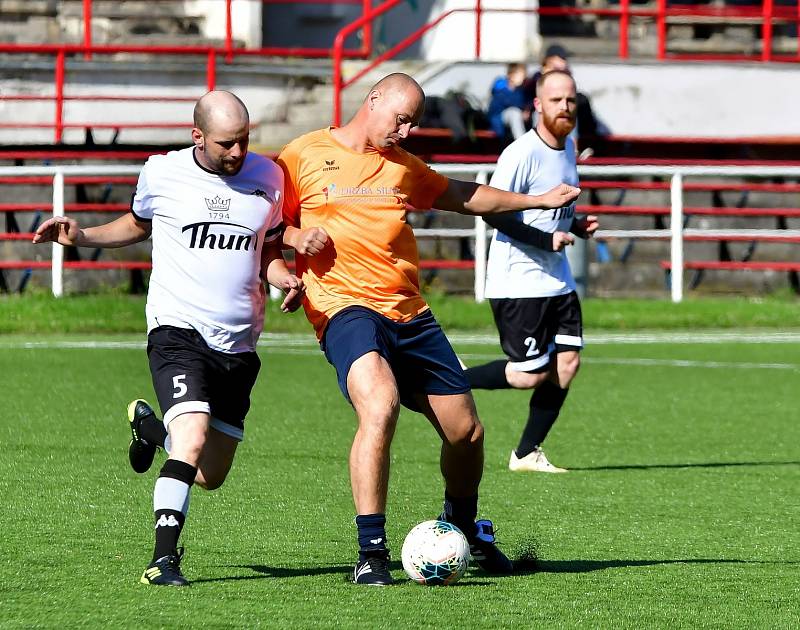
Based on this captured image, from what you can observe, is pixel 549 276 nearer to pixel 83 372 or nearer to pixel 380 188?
pixel 380 188

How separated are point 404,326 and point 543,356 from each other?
309cm

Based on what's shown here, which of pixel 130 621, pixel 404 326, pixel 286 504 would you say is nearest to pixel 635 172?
pixel 286 504

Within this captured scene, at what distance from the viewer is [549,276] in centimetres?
945

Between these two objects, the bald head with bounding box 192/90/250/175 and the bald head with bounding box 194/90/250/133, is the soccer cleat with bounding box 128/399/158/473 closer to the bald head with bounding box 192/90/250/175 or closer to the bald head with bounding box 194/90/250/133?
the bald head with bounding box 192/90/250/175

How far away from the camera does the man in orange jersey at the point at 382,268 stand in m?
6.47

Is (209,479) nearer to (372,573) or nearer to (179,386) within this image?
(179,386)

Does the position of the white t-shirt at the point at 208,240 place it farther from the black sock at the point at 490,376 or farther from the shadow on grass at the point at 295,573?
the black sock at the point at 490,376

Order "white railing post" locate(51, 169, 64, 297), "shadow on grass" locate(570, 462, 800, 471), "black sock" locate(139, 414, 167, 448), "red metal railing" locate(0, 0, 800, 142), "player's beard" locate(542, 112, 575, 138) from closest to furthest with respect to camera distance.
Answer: "black sock" locate(139, 414, 167, 448) < "player's beard" locate(542, 112, 575, 138) < "shadow on grass" locate(570, 462, 800, 471) < "white railing post" locate(51, 169, 64, 297) < "red metal railing" locate(0, 0, 800, 142)

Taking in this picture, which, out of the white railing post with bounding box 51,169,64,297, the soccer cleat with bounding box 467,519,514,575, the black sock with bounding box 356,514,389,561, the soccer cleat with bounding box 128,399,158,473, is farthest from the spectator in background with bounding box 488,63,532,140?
the black sock with bounding box 356,514,389,561

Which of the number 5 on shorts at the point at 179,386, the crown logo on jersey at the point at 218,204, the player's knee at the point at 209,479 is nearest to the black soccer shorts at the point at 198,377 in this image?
the number 5 on shorts at the point at 179,386

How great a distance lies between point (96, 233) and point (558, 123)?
11.0 ft

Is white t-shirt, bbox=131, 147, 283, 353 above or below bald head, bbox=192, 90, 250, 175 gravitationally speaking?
below

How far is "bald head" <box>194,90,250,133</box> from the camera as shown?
242 inches

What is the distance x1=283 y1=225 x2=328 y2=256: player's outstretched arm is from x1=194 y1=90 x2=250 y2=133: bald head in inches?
18.8
